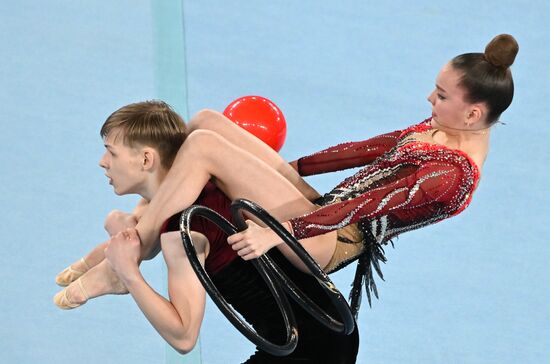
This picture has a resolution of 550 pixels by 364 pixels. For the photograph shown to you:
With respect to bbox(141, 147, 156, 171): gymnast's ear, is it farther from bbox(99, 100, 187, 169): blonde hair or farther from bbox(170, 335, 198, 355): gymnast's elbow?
bbox(170, 335, 198, 355): gymnast's elbow

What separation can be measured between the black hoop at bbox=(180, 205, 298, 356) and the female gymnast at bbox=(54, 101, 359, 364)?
8cm

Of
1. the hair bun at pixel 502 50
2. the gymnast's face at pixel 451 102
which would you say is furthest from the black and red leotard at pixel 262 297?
the hair bun at pixel 502 50

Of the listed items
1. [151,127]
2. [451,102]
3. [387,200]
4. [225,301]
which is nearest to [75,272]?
[151,127]

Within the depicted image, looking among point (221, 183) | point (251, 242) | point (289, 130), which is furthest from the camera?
point (289, 130)

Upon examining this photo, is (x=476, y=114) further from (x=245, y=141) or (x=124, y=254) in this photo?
(x=124, y=254)

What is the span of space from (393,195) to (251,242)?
0.42 m

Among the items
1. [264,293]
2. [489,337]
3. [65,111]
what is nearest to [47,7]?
[65,111]

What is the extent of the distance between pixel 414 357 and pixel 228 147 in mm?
1424

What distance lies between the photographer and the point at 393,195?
2.86 m

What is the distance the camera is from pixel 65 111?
4785 mm

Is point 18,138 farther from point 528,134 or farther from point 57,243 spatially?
point 528,134

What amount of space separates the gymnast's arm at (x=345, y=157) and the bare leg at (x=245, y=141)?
0.08m

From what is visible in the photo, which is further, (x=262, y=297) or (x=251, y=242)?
(x=262, y=297)

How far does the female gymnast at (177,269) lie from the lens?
2.81 m
